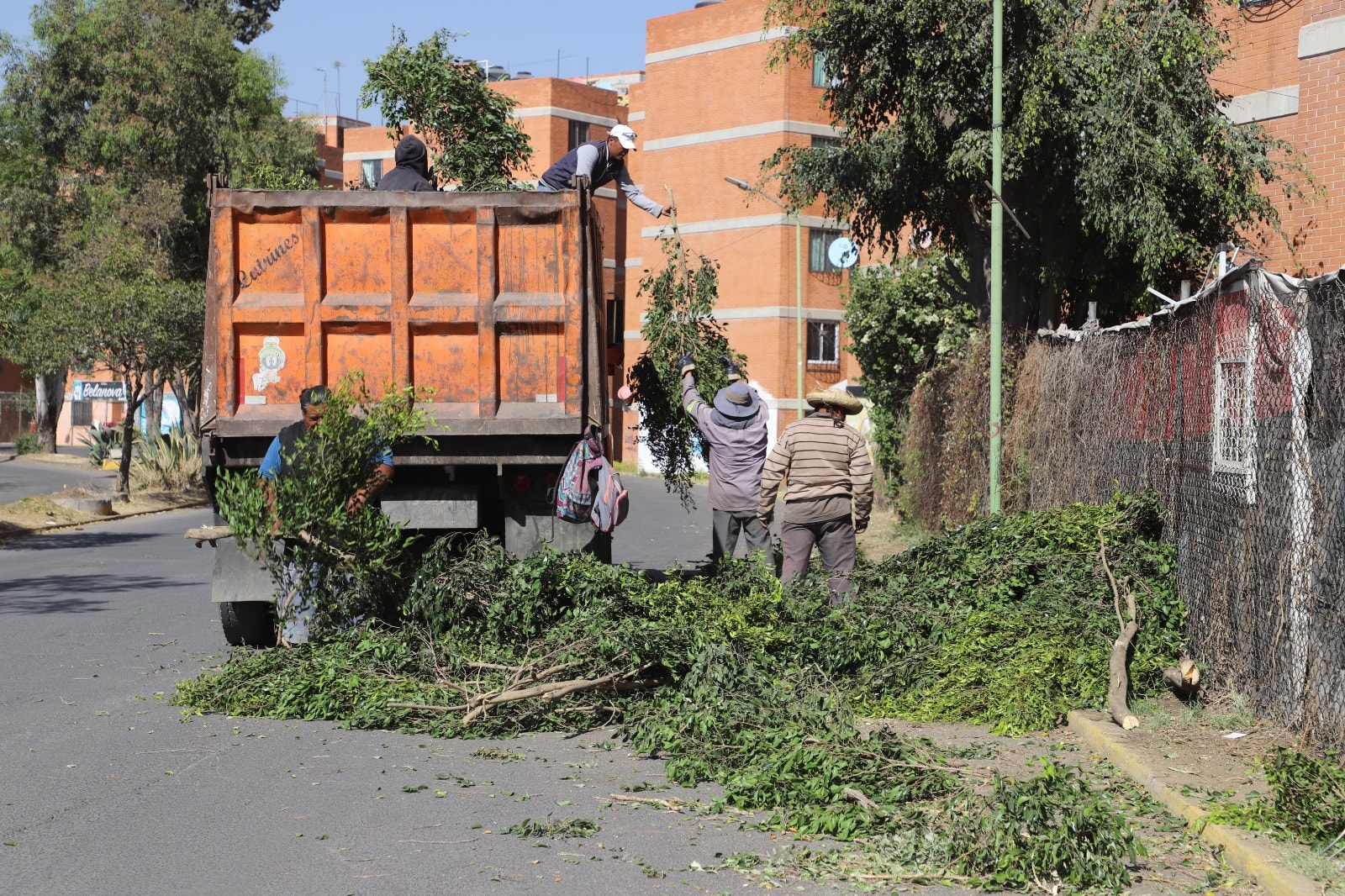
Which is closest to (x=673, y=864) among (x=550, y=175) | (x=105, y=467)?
(x=550, y=175)

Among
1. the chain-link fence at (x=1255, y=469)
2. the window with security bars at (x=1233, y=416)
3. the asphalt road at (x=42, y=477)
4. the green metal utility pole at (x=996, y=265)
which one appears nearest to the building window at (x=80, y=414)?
the asphalt road at (x=42, y=477)

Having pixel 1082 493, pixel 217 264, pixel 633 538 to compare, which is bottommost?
pixel 633 538

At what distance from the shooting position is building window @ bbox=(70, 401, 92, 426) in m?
75.1

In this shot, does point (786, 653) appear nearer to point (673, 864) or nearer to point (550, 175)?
point (673, 864)

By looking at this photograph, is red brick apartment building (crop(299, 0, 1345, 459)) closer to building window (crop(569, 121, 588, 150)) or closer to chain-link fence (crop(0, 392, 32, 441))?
building window (crop(569, 121, 588, 150))

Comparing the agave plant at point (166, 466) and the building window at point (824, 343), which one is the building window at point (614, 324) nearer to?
the agave plant at point (166, 466)

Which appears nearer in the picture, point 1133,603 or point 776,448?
point 1133,603

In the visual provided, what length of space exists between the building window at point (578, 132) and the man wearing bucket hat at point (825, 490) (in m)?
48.5

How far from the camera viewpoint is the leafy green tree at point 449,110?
12.6m

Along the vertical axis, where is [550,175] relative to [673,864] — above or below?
above

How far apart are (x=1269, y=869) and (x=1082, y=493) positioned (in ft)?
21.7

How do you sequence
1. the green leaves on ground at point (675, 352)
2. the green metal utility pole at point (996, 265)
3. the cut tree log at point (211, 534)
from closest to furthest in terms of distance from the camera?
1. the cut tree log at point (211, 534)
2. the green leaves on ground at point (675, 352)
3. the green metal utility pole at point (996, 265)

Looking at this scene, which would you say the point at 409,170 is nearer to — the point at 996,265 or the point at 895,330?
the point at 996,265

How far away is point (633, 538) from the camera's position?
19.7 metres
